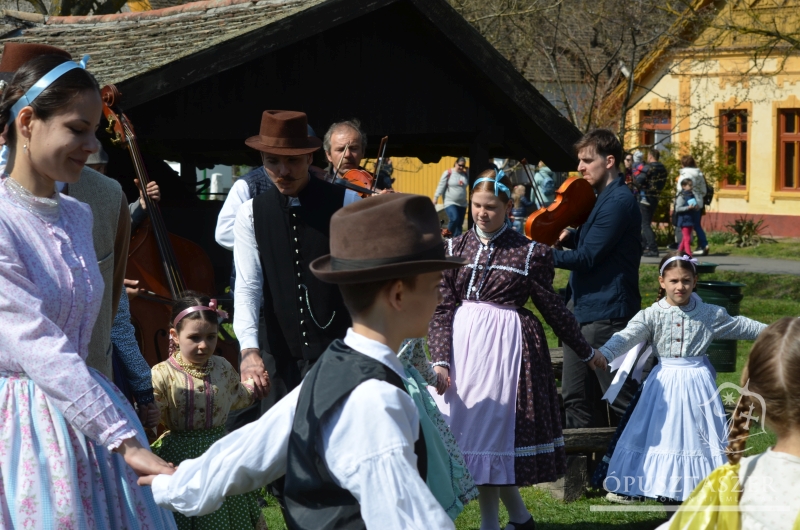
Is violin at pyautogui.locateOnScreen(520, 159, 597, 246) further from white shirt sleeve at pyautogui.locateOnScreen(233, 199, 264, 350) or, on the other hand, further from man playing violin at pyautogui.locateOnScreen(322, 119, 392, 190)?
white shirt sleeve at pyautogui.locateOnScreen(233, 199, 264, 350)

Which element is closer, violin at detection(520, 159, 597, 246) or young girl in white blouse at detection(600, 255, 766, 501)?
young girl in white blouse at detection(600, 255, 766, 501)

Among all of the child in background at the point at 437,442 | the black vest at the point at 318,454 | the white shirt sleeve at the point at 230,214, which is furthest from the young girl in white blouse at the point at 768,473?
the white shirt sleeve at the point at 230,214

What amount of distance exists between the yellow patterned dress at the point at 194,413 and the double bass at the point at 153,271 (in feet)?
3.19

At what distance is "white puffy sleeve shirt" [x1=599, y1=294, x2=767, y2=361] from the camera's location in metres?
5.29

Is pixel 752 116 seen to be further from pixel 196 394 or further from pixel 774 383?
pixel 774 383

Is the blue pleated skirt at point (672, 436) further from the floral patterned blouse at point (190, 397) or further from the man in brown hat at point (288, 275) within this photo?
the floral patterned blouse at point (190, 397)

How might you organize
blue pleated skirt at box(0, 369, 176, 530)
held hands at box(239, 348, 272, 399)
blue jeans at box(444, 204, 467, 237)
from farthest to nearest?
blue jeans at box(444, 204, 467, 237)
held hands at box(239, 348, 272, 399)
blue pleated skirt at box(0, 369, 176, 530)

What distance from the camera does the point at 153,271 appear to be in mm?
5801

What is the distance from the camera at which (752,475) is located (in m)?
2.56

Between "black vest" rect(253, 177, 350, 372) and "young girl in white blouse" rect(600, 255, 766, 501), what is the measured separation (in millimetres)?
1781

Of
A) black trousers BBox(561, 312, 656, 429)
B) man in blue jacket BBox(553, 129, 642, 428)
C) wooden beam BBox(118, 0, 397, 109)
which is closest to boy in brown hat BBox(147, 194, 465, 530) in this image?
man in blue jacket BBox(553, 129, 642, 428)

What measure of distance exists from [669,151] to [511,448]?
17.8m

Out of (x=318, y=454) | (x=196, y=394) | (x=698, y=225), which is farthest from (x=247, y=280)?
(x=698, y=225)

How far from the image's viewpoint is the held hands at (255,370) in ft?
12.9
